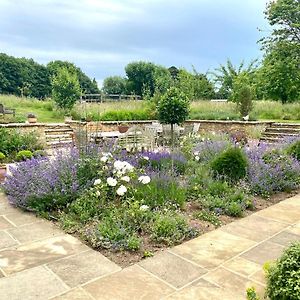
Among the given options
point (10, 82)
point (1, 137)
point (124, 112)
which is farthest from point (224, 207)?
point (10, 82)

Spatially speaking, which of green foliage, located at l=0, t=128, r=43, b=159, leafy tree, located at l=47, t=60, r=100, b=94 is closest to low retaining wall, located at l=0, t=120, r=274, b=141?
green foliage, located at l=0, t=128, r=43, b=159

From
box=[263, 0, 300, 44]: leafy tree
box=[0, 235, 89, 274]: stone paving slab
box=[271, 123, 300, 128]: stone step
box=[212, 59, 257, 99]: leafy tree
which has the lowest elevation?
box=[0, 235, 89, 274]: stone paving slab

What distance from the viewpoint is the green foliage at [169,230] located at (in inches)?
103

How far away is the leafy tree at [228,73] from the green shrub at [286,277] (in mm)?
20871

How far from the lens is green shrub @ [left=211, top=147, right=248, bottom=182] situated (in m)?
4.27

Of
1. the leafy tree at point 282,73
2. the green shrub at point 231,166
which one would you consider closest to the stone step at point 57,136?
the green shrub at point 231,166

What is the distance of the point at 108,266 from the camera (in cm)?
221

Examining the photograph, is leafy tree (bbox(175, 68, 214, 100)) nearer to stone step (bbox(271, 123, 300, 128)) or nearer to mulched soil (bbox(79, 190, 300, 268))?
stone step (bbox(271, 123, 300, 128))

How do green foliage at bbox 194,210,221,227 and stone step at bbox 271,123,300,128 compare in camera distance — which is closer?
green foliage at bbox 194,210,221,227

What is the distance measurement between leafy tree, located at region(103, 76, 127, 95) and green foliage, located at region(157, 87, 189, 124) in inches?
1089

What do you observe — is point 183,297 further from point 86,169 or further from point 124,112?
point 124,112

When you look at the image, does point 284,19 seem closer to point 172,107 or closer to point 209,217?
point 172,107

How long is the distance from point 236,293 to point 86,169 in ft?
7.79

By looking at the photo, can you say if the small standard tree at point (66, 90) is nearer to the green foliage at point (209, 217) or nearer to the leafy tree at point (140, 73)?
the green foliage at point (209, 217)
